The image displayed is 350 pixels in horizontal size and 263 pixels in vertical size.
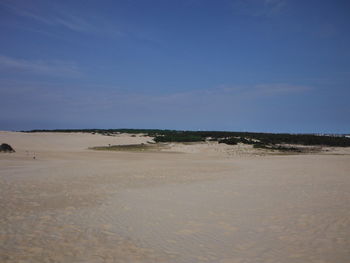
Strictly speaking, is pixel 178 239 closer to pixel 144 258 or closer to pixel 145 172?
pixel 144 258

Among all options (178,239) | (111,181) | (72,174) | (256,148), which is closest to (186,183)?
(111,181)

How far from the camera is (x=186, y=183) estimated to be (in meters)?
12.6

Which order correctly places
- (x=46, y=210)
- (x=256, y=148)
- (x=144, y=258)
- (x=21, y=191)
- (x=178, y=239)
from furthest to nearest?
1. (x=256, y=148)
2. (x=21, y=191)
3. (x=46, y=210)
4. (x=178, y=239)
5. (x=144, y=258)

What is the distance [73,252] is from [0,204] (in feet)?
14.2

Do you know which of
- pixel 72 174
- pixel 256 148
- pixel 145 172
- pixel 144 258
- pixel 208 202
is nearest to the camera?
pixel 144 258

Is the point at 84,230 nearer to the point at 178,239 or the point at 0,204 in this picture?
the point at 178,239

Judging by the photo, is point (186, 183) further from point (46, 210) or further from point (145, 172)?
point (46, 210)

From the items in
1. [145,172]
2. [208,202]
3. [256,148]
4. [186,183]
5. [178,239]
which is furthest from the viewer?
[256,148]

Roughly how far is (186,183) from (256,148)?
23243 millimetres

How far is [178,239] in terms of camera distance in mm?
6082

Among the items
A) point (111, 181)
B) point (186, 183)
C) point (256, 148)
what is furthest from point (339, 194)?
point (256, 148)

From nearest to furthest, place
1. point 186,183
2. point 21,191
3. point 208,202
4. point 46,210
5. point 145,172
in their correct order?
point 46,210
point 208,202
point 21,191
point 186,183
point 145,172

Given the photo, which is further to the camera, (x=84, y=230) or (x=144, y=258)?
(x=84, y=230)

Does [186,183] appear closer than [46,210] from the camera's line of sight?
No
